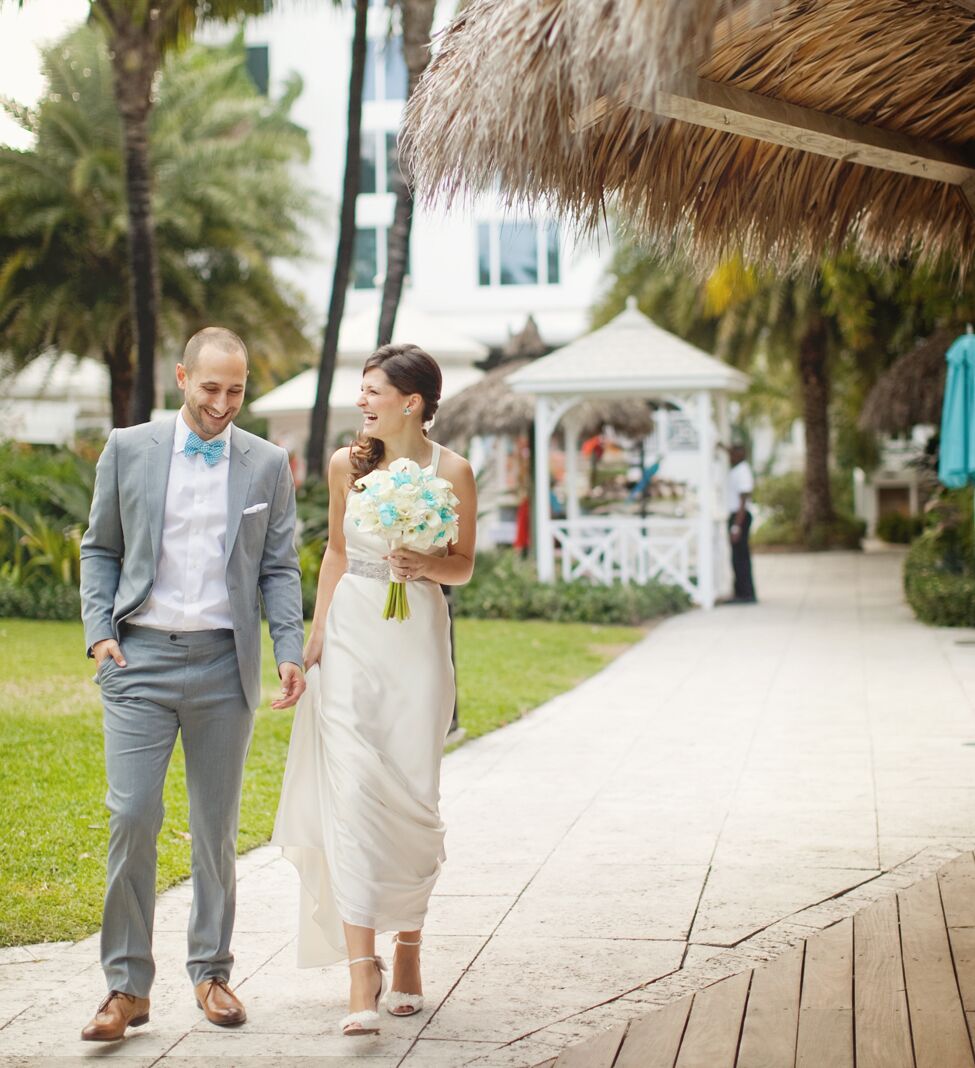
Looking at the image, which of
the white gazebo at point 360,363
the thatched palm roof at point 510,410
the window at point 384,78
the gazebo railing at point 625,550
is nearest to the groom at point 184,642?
the gazebo railing at point 625,550

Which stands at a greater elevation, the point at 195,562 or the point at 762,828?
the point at 195,562

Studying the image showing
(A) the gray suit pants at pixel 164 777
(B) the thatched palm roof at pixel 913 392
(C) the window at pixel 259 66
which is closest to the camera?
(A) the gray suit pants at pixel 164 777

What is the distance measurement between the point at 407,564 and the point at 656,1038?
1.59 meters

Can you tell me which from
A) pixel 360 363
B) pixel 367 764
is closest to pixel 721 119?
pixel 367 764

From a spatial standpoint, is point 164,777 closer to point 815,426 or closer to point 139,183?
point 139,183

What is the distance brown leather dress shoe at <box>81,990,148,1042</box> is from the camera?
13.9 ft

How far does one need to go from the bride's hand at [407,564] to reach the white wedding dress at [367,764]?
0.24ft

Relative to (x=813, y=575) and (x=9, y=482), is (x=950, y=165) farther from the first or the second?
(x=813, y=575)

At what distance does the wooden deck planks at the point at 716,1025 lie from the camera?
4129 mm

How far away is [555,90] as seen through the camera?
166 inches

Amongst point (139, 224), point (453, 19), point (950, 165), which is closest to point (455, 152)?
point (453, 19)

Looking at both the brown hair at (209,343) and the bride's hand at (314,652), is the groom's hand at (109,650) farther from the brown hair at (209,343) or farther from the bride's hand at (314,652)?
the brown hair at (209,343)

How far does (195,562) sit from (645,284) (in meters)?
24.6

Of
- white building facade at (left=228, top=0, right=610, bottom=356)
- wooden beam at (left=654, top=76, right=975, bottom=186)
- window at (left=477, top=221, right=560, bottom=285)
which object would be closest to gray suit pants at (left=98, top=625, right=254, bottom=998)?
wooden beam at (left=654, top=76, right=975, bottom=186)
